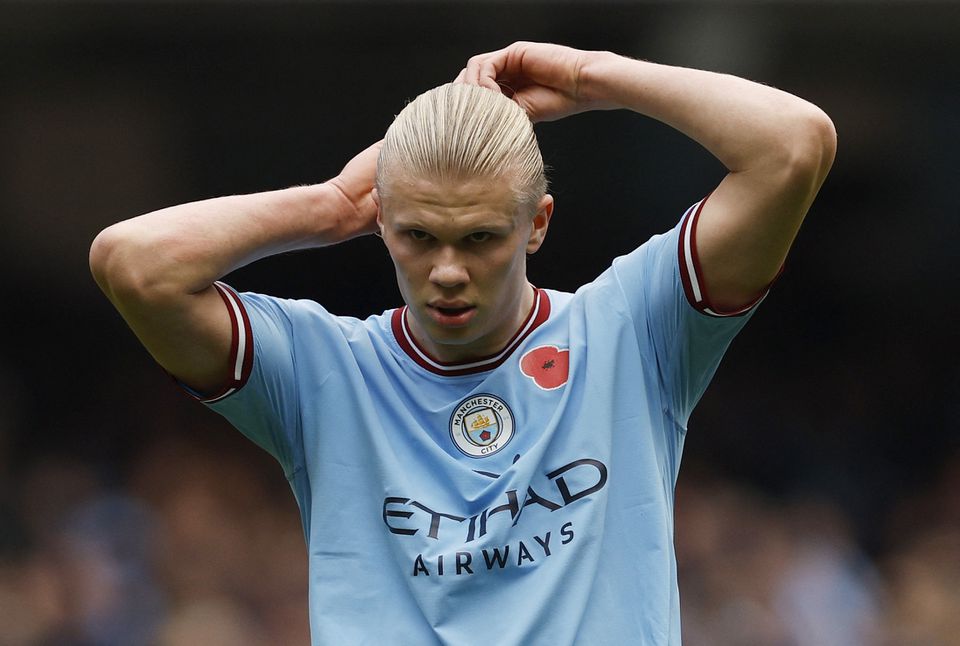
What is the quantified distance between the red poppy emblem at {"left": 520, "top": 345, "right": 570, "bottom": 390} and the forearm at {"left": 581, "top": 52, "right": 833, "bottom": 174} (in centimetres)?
46

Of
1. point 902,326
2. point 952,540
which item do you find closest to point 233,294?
point 952,540

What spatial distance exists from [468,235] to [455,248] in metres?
0.03

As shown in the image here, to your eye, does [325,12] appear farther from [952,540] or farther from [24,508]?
[952,540]

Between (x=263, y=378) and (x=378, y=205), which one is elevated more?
(x=378, y=205)

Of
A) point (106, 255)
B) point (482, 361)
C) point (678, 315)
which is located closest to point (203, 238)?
point (106, 255)

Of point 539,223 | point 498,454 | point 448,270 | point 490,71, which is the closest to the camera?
point 448,270

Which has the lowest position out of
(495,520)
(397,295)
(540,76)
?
(397,295)

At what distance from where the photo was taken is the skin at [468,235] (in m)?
2.35

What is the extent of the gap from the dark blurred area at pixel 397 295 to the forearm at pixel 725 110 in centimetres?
355

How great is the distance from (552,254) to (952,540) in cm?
268

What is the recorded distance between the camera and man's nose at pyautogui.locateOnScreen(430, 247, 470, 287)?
7.65 feet

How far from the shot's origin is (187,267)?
239cm

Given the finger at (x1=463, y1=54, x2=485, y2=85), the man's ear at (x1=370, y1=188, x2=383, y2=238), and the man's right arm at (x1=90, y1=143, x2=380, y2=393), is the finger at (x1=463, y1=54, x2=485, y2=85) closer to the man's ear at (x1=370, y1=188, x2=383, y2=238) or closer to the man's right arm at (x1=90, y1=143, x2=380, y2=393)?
the man's ear at (x1=370, y1=188, x2=383, y2=238)

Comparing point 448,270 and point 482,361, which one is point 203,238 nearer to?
point 448,270
